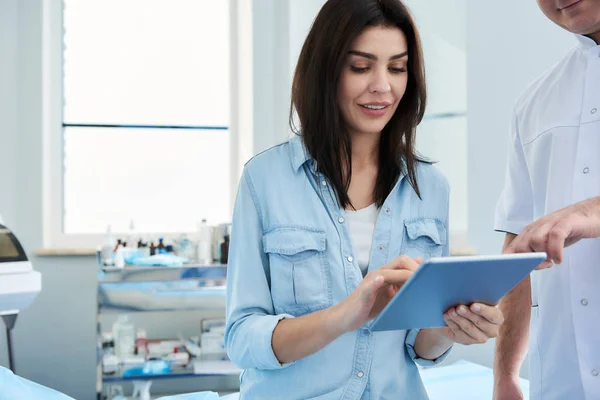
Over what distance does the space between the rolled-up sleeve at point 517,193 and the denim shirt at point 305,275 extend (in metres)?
0.24

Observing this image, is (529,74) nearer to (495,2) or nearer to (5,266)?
(495,2)

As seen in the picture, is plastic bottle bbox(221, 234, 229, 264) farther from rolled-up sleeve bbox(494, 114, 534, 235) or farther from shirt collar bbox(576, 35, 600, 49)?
shirt collar bbox(576, 35, 600, 49)

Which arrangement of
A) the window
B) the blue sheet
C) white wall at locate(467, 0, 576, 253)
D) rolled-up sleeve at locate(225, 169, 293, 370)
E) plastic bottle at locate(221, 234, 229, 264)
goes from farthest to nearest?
the window < plastic bottle at locate(221, 234, 229, 264) < white wall at locate(467, 0, 576, 253) < the blue sheet < rolled-up sleeve at locate(225, 169, 293, 370)

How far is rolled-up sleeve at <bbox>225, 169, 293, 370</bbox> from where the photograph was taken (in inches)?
47.0

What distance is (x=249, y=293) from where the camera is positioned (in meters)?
1.24

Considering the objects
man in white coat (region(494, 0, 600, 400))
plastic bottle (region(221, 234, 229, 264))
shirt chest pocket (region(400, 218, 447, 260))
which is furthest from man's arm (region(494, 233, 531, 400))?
plastic bottle (region(221, 234, 229, 264))

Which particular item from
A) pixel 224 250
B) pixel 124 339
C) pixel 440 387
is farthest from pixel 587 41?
pixel 124 339

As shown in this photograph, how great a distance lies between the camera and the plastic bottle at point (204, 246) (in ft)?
11.1

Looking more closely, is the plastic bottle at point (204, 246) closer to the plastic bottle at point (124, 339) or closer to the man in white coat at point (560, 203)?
the plastic bottle at point (124, 339)

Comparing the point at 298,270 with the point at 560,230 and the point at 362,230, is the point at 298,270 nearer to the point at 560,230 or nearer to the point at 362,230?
the point at 362,230

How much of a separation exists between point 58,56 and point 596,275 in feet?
11.2

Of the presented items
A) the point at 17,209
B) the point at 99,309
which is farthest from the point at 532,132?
the point at 17,209

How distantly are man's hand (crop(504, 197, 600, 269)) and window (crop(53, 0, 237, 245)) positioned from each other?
10.3ft

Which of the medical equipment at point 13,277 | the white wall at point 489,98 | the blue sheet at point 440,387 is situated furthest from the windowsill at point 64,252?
the white wall at point 489,98
